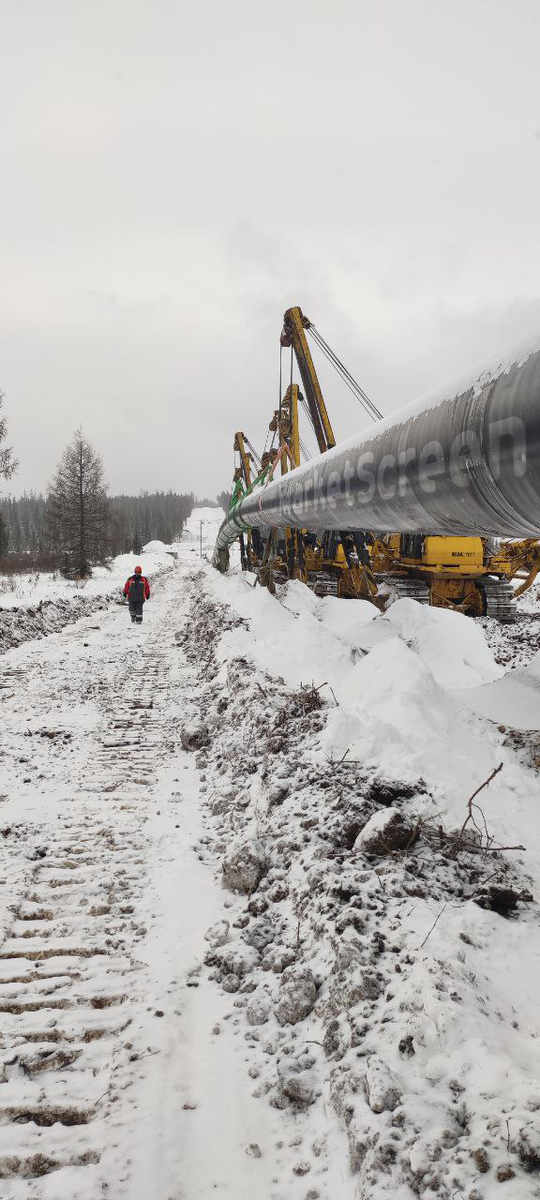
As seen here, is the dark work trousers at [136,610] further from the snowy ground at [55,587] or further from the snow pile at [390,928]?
the snow pile at [390,928]

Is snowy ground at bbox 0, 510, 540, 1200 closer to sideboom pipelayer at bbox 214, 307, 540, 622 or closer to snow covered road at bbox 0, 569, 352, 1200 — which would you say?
snow covered road at bbox 0, 569, 352, 1200

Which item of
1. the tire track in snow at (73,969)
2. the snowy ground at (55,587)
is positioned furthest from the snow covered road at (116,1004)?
the snowy ground at (55,587)

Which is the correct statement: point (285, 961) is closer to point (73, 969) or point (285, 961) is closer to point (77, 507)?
point (73, 969)

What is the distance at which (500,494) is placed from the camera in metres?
Answer: 2.27

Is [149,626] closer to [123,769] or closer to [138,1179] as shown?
[123,769]

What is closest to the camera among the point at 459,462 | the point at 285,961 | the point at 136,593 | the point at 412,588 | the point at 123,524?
the point at 459,462

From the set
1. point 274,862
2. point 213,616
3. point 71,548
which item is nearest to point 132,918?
point 274,862

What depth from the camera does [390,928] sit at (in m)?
2.54

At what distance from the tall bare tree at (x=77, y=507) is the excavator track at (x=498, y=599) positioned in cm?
2105

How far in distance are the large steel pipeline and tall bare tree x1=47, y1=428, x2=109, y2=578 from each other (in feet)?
90.5

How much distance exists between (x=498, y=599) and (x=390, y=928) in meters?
13.9

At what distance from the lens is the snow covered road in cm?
193

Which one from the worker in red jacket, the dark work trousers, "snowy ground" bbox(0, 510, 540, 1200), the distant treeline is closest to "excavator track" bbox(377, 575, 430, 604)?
the worker in red jacket

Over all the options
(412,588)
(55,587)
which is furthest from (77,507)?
(412,588)
